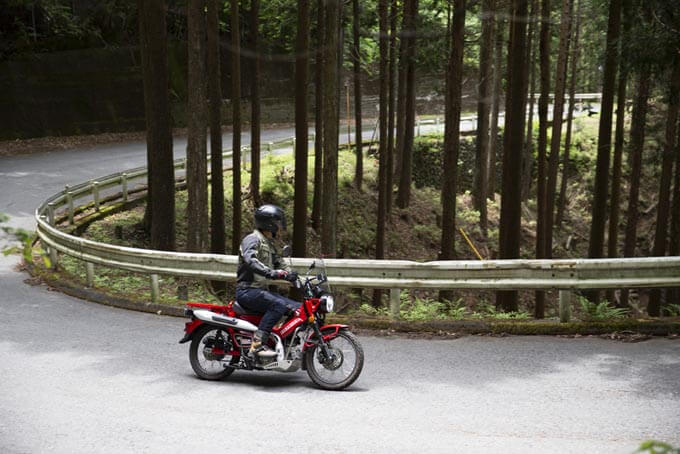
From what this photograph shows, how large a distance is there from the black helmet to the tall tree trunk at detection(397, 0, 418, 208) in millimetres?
20887

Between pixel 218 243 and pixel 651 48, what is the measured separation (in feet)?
42.6

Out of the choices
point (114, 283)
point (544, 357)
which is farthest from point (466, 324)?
point (114, 283)

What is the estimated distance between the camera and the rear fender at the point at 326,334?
8617 mm

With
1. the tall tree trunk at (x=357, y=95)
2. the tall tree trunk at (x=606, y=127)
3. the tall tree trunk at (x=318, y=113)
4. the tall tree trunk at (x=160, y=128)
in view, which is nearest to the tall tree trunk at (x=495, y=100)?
the tall tree trunk at (x=357, y=95)

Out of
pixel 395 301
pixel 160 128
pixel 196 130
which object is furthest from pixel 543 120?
pixel 395 301

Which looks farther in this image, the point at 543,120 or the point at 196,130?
the point at 543,120

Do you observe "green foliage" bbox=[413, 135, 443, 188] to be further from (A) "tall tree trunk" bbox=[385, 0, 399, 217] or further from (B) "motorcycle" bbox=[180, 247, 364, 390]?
(B) "motorcycle" bbox=[180, 247, 364, 390]

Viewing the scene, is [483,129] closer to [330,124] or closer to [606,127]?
[606,127]

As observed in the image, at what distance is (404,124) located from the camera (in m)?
36.8

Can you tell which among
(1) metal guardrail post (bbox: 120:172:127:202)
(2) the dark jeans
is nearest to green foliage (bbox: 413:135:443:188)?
(1) metal guardrail post (bbox: 120:172:127:202)

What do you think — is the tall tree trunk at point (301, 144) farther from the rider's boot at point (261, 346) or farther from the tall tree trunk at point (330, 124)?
the rider's boot at point (261, 346)

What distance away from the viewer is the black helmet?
881 cm

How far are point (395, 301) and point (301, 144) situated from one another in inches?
430

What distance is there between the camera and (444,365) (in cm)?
937
